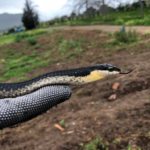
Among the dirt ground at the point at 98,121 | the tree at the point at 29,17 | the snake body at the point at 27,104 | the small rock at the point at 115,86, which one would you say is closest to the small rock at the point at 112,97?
the dirt ground at the point at 98,121

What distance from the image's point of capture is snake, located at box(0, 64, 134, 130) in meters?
1.69

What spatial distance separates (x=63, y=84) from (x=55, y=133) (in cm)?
188

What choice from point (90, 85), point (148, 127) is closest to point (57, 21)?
point (90, 85)

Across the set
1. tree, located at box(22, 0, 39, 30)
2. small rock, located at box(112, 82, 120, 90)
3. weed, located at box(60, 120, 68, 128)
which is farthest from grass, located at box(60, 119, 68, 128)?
tree, located at box(22, 0, 39, 30)

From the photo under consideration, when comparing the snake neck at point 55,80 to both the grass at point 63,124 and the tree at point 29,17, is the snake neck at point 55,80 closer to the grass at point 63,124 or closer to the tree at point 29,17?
the grass at point 63,124

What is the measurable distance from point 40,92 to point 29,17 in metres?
35.3

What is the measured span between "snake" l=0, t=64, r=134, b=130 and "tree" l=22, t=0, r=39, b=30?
3423 centimetres

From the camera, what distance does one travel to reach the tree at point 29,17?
3456cm

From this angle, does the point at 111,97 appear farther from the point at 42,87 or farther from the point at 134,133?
the point at 42,87

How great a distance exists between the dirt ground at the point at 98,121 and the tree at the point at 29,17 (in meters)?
32.3

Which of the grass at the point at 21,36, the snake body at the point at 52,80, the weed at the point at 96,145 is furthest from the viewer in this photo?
the grass at the point at 21,36

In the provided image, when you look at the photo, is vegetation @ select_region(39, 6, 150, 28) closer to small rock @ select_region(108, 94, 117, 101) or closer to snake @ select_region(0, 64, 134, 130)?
small rock @ select_region(108, 94, 117, 101)

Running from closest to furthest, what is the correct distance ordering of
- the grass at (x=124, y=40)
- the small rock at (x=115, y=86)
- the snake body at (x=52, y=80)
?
the snake body at (x=52, y=80)
the small rock at (x=115, y=86)
the grass at (x=124, y=40)

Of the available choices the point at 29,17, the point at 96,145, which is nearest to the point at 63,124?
the point at 96,145
